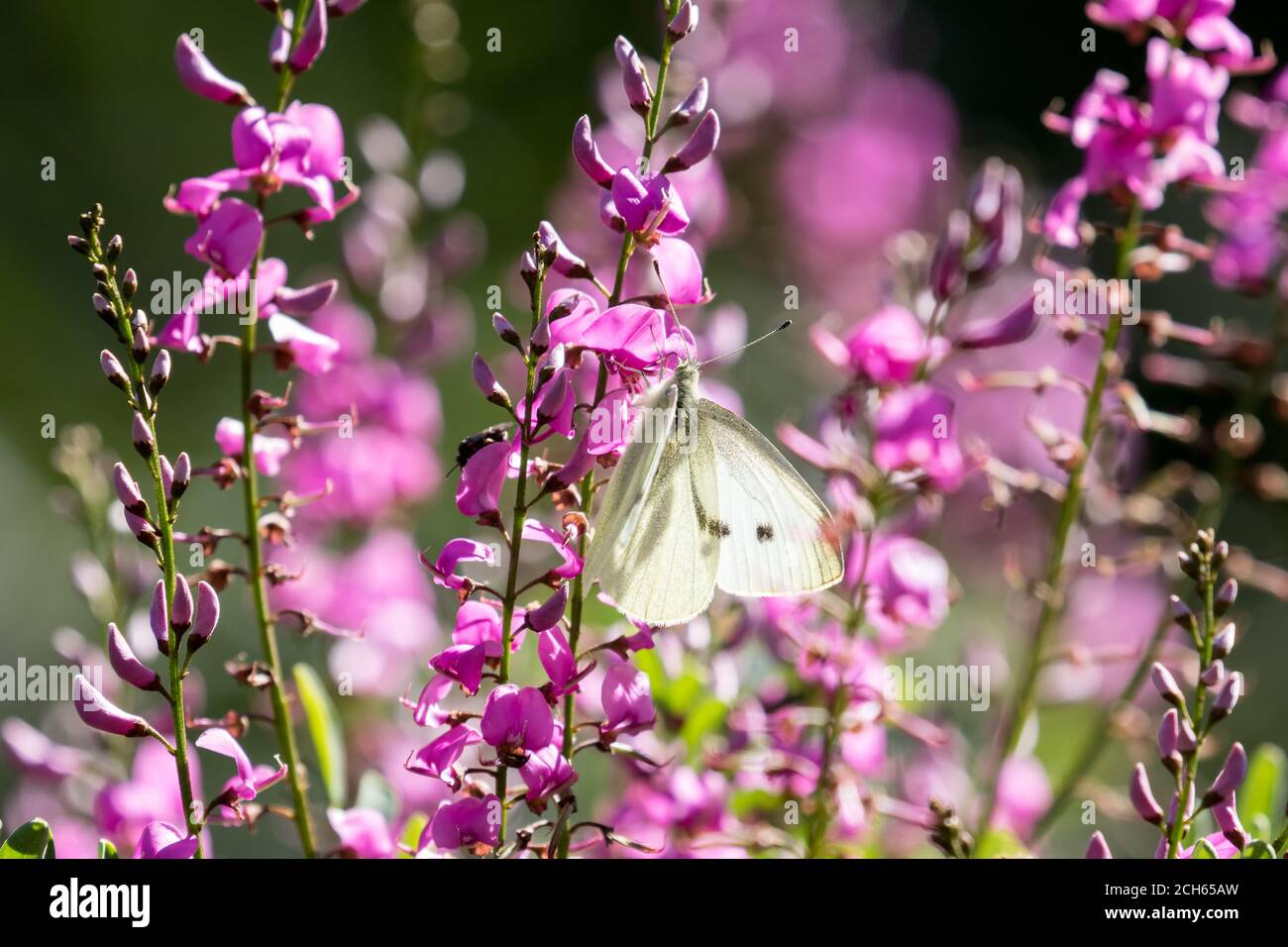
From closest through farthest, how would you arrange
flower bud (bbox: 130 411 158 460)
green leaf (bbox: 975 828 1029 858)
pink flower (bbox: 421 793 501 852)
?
flower bud (bbox: 130 411 158 460), pink flower (bbox: 421 793 501 852), green leaf (bbox: 975 828 1029 858)

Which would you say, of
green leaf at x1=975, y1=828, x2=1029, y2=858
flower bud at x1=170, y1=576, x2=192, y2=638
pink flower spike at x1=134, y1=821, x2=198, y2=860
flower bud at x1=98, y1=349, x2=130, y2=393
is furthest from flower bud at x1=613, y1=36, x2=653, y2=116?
green leaf at x1=975, y1=828, x2=1029, y2=858

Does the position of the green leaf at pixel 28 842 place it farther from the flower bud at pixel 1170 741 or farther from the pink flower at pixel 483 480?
the flower bud at pixel 1170 741

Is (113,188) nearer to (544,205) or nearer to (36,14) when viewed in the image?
(36,14)

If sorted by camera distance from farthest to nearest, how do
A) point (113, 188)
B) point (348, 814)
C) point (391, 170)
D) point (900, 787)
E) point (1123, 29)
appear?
point (113, 188), point (391, 170), point (900, 787), point (1123, 29), point (348, 814)

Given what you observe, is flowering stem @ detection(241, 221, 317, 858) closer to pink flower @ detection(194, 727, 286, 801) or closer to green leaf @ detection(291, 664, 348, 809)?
pink flower @ detection(194, 727, 286, 801)

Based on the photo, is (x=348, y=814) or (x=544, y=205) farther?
(x=544, y=205)

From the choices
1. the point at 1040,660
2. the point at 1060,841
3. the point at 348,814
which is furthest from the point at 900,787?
the point at 348,814

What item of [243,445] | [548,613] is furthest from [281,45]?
[548,613]
